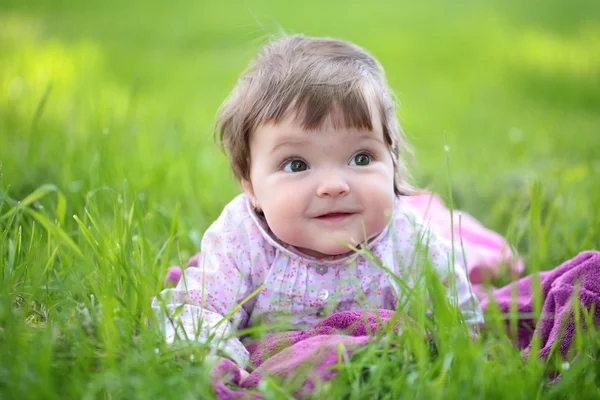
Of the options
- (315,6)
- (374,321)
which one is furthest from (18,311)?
(315,6)

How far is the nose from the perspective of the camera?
221 cm

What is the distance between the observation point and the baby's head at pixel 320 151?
7.36 ft

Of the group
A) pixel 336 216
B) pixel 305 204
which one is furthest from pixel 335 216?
pixel 305 204

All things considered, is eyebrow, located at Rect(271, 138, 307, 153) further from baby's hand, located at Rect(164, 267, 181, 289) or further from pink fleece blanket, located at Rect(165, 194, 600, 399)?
baby's hand, located at Rect(164, 267, 181, 289)

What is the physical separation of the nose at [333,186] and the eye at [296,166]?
0.32 ft

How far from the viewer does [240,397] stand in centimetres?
175

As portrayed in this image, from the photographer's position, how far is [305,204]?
88.9 inches

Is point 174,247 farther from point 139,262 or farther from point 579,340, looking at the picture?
point 579,340

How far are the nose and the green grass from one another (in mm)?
469

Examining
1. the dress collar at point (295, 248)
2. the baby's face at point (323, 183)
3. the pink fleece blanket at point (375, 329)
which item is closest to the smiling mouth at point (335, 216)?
the baby's face at point (323, 183)

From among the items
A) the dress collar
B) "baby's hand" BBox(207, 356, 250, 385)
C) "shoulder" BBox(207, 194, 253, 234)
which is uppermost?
"shoulder" BBox(207, 194, 253, 234)

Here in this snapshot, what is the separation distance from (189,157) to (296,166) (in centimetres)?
159

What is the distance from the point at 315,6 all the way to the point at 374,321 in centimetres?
945

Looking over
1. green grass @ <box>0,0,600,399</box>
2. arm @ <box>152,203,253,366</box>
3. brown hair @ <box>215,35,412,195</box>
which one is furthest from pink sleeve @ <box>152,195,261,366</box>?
brown hair @ <box>215,35,412,195</box>
